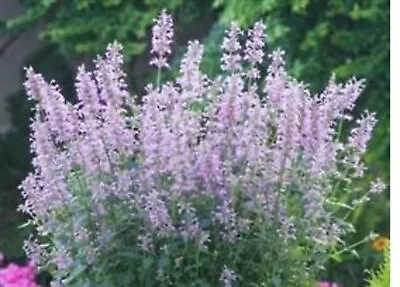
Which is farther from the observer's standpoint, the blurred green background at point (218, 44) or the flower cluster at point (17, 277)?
the blurred green background at point (218, 44)

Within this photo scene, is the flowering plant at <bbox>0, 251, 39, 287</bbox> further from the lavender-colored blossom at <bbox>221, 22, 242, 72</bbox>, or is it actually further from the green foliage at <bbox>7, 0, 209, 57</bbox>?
the lavender-colored blossom at <bbox>221, 22, 242, 72</bbox>

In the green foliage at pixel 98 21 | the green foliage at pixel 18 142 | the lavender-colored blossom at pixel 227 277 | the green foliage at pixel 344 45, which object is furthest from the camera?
the green foliage at pixel 18 142

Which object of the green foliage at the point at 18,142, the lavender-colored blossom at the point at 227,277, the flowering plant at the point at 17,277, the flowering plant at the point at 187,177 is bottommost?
the lavender-colored blossom at the point at 227,277

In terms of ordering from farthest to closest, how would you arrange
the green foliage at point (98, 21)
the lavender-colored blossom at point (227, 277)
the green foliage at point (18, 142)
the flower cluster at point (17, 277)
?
the green foliage at point (18, 142)
the green foliage at point (98, 21)
the flower cluster at point (17, 277)
the lavender-colored blossom at point (227, 277)

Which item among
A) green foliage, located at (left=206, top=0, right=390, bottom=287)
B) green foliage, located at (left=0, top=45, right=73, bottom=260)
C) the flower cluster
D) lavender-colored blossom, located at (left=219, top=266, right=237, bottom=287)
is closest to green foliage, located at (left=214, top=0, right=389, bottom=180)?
green foliage, located at (left=206, top=0, right=390, bottom=287)

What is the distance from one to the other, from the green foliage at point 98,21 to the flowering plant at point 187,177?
81.8 inches

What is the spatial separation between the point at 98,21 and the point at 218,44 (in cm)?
56

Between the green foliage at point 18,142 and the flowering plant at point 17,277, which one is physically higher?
the green foliage at point 18,142

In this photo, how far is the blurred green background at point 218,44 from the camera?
4.37 metres

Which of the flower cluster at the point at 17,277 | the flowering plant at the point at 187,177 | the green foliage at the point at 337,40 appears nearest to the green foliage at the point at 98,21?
the green foliage at the point at 337,40

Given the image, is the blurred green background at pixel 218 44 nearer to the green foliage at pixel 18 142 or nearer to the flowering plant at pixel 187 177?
the green foliage at pixel 18 142

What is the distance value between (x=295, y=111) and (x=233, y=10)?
1949 mm

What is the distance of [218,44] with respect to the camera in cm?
455
